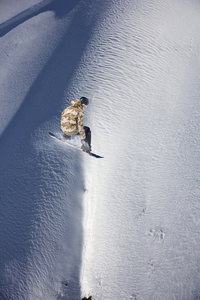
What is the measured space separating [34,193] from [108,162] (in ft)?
2.76

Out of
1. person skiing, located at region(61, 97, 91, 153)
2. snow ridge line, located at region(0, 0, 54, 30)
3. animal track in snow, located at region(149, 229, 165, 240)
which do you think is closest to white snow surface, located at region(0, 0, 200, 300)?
animal track in snow, located at region(149, 229, 165, 240)

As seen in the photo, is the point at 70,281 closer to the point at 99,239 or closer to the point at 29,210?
the point at 99,239

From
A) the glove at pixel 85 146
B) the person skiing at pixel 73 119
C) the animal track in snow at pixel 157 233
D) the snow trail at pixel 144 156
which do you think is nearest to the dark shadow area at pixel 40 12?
the snow trail at pixel 144 156

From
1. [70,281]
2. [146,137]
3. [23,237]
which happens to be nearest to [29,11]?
[146,137]

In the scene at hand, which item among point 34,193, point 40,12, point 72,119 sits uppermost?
point 40,12

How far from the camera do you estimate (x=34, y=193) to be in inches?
74.6

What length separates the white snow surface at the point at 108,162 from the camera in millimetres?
1680

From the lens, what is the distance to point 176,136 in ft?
6.82

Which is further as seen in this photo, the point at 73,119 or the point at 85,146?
the point at 85,146

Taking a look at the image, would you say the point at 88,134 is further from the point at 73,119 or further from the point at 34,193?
the point at 34,193

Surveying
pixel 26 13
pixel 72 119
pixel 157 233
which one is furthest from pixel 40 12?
pixel 157 233

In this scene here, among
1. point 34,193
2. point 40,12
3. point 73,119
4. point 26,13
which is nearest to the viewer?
point 73,119

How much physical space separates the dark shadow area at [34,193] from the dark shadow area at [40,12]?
1.23 meters

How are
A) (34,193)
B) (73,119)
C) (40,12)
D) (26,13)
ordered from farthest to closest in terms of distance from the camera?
(26,13), (40,12), (34,193), (73,119)
